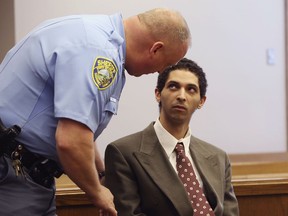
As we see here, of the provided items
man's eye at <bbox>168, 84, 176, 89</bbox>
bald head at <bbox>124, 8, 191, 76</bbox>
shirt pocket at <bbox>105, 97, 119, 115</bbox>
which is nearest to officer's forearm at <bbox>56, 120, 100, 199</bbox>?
shirt pocket at <bbox>105, 97, 119, 115</bbox>

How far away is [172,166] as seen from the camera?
2.13 metres

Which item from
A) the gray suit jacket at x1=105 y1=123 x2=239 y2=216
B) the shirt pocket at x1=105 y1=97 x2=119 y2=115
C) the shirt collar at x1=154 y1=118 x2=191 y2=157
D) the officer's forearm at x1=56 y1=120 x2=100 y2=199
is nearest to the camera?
the officer's forearm at x1=56 y1=120 x2=100 y2=199

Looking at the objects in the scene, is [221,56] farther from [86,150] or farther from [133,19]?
[86,150]

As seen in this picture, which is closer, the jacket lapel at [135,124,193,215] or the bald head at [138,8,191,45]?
the bald head at [138,8,191,45]

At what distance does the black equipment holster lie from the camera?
1427 millimetres

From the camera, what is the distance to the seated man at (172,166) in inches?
81.0

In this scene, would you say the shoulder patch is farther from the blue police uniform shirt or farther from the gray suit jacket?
A: the gray suit jacket

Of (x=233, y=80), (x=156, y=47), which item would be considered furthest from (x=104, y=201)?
(x=233, y=80)

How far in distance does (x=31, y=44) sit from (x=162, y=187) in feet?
2.75

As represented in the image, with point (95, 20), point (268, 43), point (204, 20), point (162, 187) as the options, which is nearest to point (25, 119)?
point (95, 20)

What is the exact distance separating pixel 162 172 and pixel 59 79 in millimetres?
835

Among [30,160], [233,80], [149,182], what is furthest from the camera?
[233,80]

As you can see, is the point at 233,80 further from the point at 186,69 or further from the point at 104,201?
the point at 104,201

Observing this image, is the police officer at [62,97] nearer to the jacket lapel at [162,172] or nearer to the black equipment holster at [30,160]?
the black equipment holster at [30,160]
